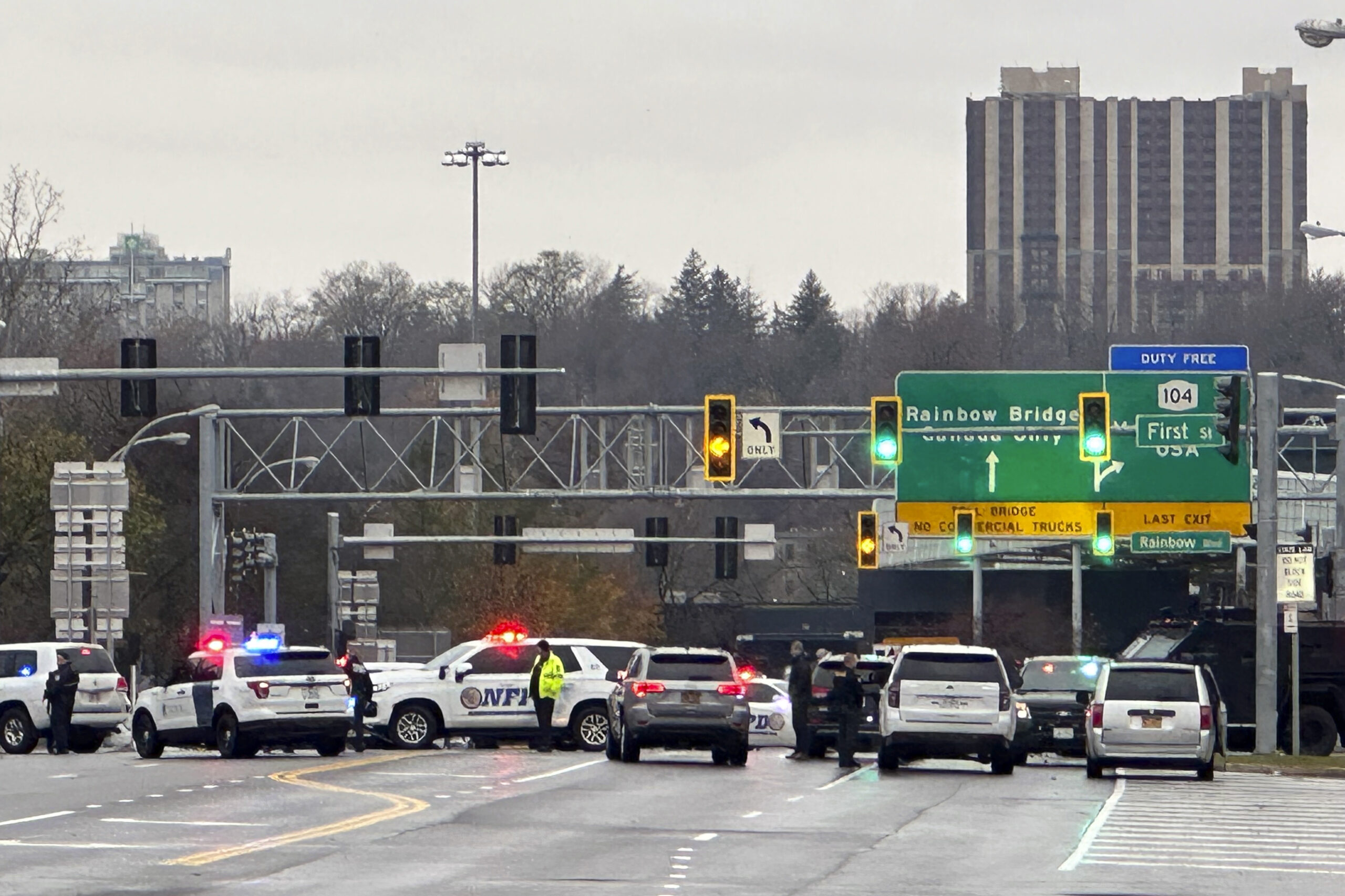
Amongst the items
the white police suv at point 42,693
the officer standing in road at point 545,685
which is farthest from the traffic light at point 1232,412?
the white police suv at point 42,693

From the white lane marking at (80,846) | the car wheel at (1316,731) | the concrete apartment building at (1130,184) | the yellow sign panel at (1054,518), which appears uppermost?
the concrete apartment building at (1130,184)

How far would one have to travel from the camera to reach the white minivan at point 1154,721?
3036cm

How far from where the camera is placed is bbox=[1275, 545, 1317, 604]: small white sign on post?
36062mm

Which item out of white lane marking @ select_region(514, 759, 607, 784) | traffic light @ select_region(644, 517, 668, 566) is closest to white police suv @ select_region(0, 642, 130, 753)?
white lane marking @ select_region(514, 759, 607, 784)

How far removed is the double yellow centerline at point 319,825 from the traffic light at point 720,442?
6.98m

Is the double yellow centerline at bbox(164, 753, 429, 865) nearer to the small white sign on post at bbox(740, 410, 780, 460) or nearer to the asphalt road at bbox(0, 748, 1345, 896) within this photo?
the asphalt road at bbox(0, 748, 1345, 896)

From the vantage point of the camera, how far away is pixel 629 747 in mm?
32406

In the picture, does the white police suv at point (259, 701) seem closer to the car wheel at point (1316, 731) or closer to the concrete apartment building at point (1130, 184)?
the car wheel at point (1316, 731)

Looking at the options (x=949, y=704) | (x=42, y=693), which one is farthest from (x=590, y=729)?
(x=42, y=693)

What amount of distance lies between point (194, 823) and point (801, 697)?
14561 millimetres

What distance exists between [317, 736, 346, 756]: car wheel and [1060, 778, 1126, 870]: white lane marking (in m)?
10.7

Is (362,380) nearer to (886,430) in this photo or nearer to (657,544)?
(886,430)

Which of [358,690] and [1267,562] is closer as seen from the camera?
[358,690]

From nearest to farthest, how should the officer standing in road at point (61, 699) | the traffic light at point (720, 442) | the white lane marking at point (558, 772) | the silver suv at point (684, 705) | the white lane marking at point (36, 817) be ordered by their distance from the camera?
1. the white lane marking at point (36, 817)
2. the white lane marking at point (558, 772)
3. the silver suv at point (684, 705)
4. the traffic light at point (720, 442)
5. the officer standing in road at point (61, 699)
